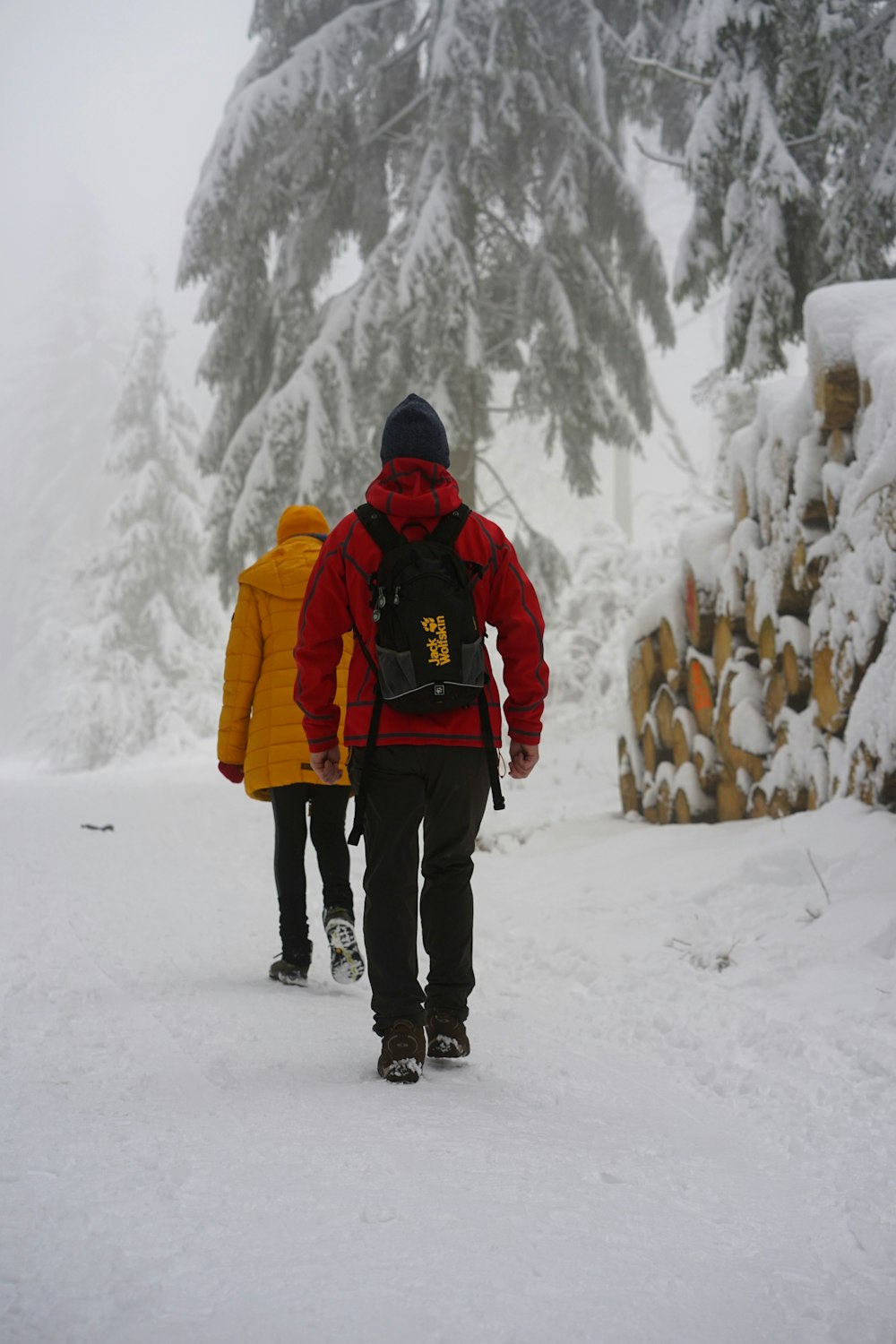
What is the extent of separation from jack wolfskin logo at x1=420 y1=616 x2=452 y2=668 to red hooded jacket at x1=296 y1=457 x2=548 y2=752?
15cm

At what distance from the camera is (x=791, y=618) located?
17.1 ft

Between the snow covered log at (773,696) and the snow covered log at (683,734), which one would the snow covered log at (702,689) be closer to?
the snow covered log at (683,734)

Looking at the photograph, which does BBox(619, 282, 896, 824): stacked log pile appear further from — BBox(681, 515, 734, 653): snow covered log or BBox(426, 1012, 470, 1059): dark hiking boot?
BBox(426, 1012, 470, 1059): dark hiking boot

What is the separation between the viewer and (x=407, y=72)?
463 inches

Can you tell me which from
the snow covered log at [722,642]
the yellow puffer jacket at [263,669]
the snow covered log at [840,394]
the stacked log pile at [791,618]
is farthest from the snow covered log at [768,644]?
the yellow puffer jacket at [263,669]

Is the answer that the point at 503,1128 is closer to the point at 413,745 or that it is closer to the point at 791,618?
the point at 413,745

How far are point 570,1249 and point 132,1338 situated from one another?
67 centimetres

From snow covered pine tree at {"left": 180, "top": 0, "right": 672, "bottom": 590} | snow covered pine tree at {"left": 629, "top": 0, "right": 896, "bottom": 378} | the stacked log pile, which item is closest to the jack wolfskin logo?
the stacked log pile

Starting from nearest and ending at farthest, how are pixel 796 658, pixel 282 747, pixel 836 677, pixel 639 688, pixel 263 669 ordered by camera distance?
pixel 282 747, pixel 263 669, pixel 836 677, pixel 796 658, pixel 639 688

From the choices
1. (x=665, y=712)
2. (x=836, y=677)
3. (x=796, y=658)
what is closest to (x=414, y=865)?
(x=836, y=677)

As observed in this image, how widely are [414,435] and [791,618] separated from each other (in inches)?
118

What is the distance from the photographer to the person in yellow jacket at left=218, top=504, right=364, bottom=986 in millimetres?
3787

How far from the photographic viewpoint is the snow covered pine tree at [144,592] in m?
24.5

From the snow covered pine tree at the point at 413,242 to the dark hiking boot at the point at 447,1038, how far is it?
8043 millimetres
